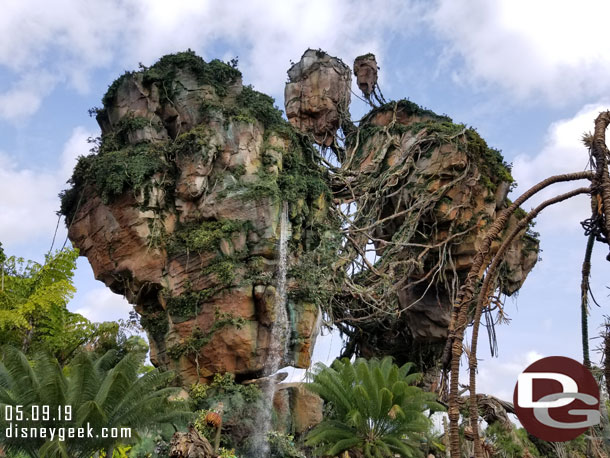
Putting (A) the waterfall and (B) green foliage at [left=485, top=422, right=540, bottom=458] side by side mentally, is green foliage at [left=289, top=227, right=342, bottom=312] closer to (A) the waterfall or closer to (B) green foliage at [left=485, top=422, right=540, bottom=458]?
(A) the waterfall

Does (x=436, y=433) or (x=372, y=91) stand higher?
(x=372, y=91)

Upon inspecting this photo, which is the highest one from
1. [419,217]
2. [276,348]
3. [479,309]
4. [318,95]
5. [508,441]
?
[318,95]

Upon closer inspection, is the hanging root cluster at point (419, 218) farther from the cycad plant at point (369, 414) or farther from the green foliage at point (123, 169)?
the green foliage at point (123, 169)

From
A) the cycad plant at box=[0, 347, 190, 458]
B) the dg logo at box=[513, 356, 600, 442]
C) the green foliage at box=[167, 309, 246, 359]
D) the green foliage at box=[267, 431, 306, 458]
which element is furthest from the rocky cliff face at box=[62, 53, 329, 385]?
the dg logo at box=[513, 356, 600, 442]

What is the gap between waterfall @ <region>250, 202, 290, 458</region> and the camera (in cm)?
1470

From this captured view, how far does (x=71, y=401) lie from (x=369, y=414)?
6.72 metres

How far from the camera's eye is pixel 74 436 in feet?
34.4

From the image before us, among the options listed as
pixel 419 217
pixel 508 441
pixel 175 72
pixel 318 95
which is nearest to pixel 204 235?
pixel 175 72

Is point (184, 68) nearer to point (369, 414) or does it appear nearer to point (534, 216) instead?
point (369, 414)

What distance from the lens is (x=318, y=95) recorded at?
24.3m

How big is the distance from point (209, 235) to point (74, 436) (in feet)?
22.0

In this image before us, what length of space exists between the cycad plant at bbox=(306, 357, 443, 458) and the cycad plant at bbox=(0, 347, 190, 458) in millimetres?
4637

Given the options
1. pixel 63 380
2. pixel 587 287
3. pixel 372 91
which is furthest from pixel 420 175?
pixel 587 287

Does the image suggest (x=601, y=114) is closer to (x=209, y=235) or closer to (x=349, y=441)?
(x=349, y=441)
